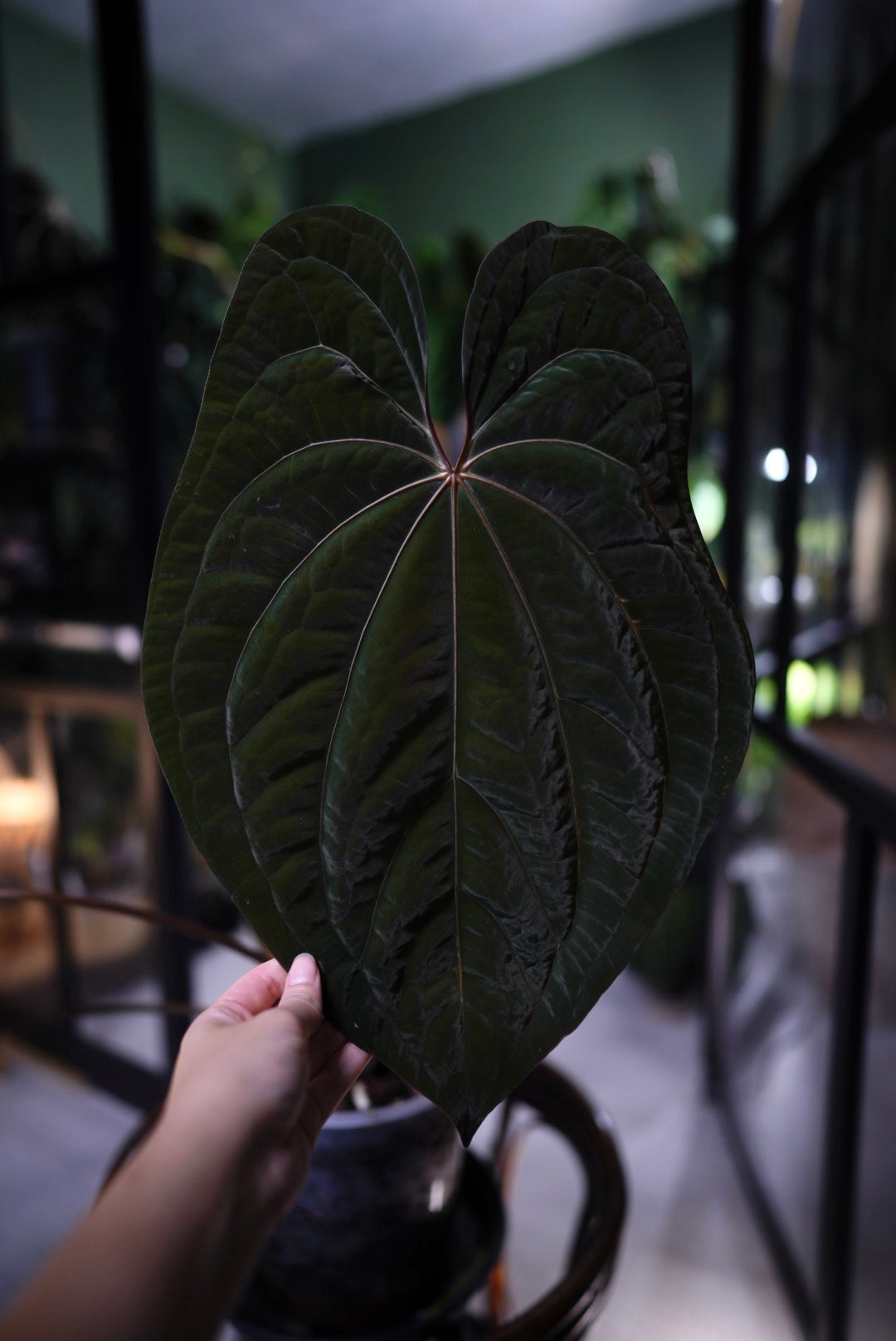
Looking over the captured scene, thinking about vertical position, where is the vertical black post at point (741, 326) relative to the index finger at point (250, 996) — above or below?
above

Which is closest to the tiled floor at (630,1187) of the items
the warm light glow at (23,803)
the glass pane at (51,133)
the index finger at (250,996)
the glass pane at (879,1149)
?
the glass pane at (879,1149)

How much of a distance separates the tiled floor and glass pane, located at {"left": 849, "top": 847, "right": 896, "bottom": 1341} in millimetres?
232

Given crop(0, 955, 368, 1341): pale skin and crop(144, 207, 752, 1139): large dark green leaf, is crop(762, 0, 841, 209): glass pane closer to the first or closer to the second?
crop(144, 207, 752, 1139): large dark green leaf

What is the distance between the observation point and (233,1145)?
331mm

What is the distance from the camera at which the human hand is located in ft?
1.08

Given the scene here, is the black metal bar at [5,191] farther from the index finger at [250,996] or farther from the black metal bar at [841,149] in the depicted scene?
the index finger at [250,996]

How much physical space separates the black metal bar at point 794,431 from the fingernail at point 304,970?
1.18 m

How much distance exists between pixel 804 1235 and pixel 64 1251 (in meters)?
1.34

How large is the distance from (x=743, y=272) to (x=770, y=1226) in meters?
1.68

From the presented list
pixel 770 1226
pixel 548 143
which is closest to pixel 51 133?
pixel 548 143

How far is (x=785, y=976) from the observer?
1.56m

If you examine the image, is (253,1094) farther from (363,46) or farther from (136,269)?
(363,46)

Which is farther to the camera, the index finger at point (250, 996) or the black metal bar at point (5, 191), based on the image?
the black metal bar at point (5, 191)

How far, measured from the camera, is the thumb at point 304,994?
39 cm
